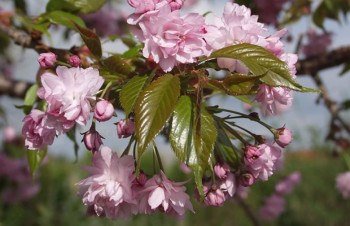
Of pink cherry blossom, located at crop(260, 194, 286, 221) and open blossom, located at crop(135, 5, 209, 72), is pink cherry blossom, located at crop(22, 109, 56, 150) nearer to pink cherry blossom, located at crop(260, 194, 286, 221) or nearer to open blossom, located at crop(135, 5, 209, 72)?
open blossom, located at crop(135, 5, 209, 72)

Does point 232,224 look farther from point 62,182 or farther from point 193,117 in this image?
point 193,117

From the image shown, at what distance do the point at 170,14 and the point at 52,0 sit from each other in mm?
644

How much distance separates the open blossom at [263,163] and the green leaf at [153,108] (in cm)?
22

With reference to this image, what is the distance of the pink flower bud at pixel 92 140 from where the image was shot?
35.6 inches

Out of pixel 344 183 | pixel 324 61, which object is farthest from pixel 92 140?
pixel 344 183

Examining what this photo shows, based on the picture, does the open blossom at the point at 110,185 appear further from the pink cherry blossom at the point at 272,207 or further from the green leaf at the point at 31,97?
the pink cherry blossom at the point at 272,207

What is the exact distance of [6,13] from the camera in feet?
5.93

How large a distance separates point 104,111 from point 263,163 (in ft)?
0.95

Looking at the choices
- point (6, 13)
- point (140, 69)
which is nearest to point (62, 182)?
point (6, 13)

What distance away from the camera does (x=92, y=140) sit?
2.97ft

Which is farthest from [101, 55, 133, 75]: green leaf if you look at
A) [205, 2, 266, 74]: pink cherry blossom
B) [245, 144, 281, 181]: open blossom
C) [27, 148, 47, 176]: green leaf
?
[27, 148, 47, 176]: green leaf

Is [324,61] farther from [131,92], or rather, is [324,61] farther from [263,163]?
[131,92]

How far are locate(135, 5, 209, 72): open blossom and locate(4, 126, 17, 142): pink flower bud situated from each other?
3245 mm

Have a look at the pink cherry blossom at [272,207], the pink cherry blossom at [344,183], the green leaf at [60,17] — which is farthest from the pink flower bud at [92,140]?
the pink cherry blossom at [272,207]
